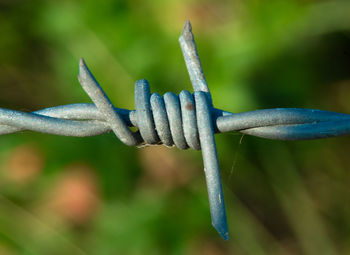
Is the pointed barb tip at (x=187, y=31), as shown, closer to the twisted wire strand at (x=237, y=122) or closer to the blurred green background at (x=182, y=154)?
the twisted wire strand at (x=237, y=122)

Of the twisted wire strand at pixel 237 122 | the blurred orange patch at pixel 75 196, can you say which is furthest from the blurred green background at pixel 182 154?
the twisted wire strand at pixel 237 122

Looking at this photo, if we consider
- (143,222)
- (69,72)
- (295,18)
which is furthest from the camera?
(69,72)

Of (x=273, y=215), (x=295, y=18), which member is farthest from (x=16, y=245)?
(x=295, y=18)

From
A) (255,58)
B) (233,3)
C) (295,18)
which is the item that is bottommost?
(255,58)

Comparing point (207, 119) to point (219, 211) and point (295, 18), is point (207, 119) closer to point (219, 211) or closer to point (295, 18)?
point (219, 211)

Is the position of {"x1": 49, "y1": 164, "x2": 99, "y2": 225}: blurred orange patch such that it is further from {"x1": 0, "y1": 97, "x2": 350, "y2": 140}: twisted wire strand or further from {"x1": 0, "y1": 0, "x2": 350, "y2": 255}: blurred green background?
{"x1": 0, "y1": 97, "x2": 350, "y2": 140}: twisted wire strand

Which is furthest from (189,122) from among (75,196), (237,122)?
(75,196)

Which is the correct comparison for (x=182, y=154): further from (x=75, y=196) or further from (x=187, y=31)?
(x=187, y=31)
